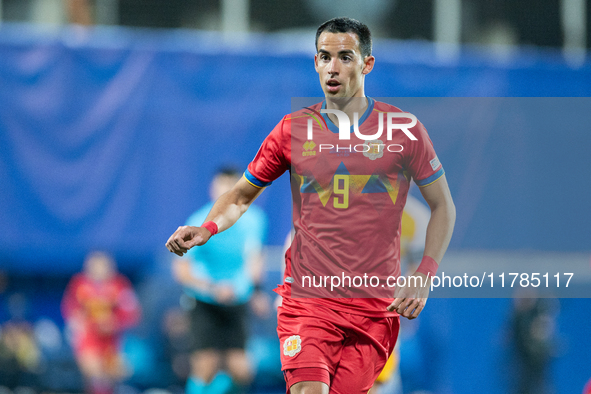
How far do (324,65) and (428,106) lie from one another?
468 cm

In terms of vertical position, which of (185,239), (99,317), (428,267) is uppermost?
(185,239)

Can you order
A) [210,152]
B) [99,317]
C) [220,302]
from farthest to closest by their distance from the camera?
1. [210,152]
2. [99,317]
3. [220,302]

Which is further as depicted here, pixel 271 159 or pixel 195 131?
pixel 195 131

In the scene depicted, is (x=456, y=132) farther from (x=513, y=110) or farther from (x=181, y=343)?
(x=181, y=343)

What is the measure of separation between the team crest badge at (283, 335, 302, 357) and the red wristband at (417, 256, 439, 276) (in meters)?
0.72

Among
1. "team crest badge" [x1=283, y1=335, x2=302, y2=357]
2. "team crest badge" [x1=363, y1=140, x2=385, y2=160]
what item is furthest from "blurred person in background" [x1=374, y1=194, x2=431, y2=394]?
"team crest badge" [x1=283, y1=335, x2=302, y2=357]

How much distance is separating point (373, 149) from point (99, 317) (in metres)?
4.98

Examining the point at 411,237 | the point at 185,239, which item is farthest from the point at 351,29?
the point at 411,237

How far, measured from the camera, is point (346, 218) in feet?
12.0

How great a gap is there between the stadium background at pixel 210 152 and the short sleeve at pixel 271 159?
4.04 meters

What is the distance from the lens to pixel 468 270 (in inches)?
313

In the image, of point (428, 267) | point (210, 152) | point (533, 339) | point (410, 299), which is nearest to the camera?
point (410, 299)

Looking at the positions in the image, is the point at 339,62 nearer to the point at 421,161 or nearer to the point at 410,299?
the point at 421,161

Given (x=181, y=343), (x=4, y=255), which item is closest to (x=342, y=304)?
(x=181, y=343)
